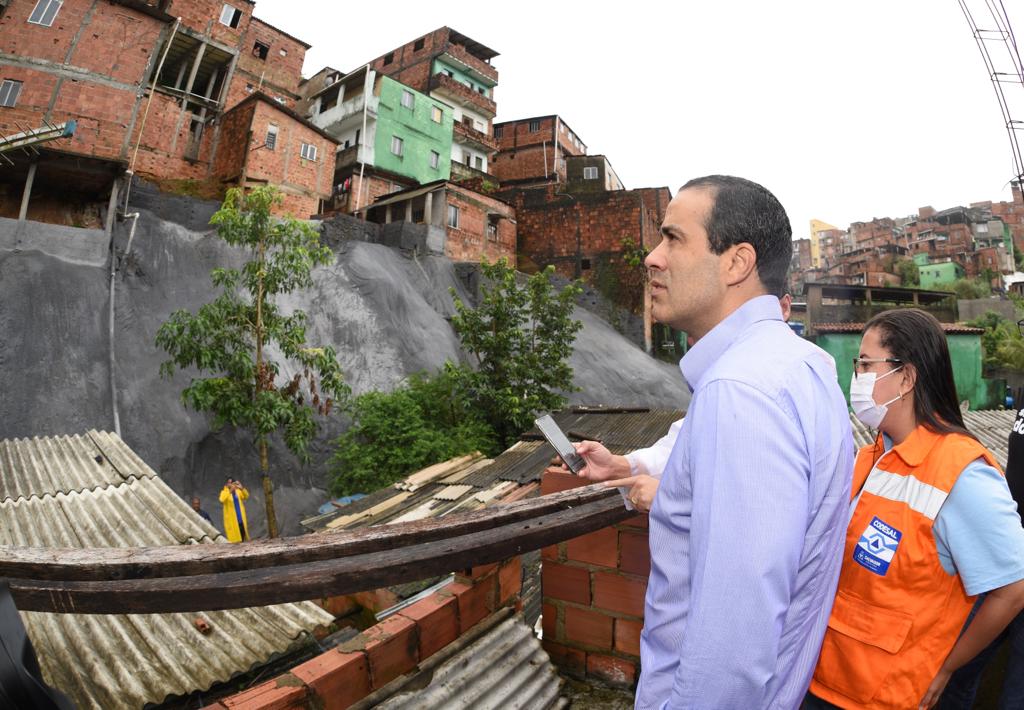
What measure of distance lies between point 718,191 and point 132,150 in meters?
27.8

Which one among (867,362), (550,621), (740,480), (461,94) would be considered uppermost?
(461,94)

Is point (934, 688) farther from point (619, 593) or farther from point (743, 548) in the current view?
point (743, 548)

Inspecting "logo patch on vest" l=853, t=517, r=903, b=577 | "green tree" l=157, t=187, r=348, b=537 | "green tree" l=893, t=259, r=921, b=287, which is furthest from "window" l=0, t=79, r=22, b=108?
"green tree" l=893, t=259, r=921, b=287

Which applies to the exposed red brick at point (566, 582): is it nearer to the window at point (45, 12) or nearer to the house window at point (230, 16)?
the window at point (45, 12)

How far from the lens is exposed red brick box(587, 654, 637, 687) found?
2.14 meters

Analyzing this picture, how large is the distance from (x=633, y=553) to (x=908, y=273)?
58.4 meters

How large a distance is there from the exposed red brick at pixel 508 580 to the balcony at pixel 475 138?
115 ft

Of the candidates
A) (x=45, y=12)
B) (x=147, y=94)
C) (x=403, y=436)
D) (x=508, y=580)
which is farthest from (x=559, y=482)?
(x=147, y=94)

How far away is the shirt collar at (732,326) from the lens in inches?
50.4

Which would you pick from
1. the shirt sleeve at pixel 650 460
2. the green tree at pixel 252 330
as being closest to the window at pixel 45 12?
the green tree at pixel 252 330

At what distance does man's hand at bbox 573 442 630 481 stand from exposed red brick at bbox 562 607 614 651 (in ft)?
2.31

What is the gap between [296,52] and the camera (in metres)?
29.9

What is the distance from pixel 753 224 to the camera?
1.33 m

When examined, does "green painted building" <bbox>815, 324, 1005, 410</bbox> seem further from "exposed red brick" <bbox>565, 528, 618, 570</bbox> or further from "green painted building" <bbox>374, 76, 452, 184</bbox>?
"green painted building" <bbox>374, 76, 452, 184</bbox>
